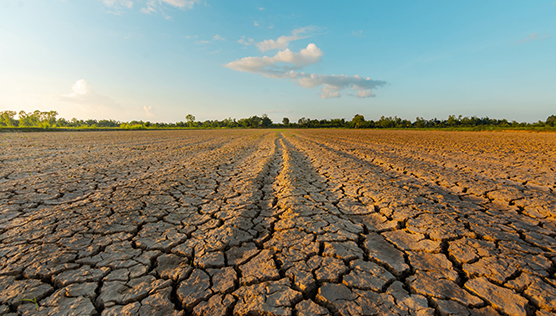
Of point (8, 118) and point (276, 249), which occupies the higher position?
point (8, 118)

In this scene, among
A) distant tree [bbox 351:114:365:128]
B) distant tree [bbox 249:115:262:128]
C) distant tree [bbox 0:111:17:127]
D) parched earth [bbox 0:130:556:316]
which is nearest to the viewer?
parched earth [bbox 0:130:556:316]

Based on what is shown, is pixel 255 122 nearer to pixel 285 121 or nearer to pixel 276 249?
pixel 285 121

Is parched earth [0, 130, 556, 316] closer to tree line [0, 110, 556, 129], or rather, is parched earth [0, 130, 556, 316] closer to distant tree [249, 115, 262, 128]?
tree line [0, 110, 556, 129]

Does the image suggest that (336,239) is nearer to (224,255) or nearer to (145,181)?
(224,255)

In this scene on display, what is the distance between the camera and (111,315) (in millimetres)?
1445

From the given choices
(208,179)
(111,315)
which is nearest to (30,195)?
(208,179)

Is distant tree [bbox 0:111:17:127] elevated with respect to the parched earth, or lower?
elevated

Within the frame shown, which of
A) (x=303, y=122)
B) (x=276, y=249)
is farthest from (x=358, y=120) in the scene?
(x=276, y=249)

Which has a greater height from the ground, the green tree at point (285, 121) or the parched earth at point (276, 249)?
the green tree at point (285, 121)

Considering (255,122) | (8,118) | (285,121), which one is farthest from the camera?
(285,121)

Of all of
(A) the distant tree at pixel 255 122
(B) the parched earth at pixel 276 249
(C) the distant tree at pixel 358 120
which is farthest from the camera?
(A) the distant tree at pixel 255 122

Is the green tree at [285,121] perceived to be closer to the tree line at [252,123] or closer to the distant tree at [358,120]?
the tree line at [252,123]

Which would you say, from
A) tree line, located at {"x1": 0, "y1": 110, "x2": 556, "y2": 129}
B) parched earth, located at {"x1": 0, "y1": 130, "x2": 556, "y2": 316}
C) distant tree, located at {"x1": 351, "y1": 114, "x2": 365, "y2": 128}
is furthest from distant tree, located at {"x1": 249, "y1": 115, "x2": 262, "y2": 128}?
parched earth, located at {"x1": 0, "y1": 130, "x2": 556, "y2": 316}

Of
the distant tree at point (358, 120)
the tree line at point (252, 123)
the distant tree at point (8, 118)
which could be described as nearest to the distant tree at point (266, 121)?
the tree line at point (252, 123)
